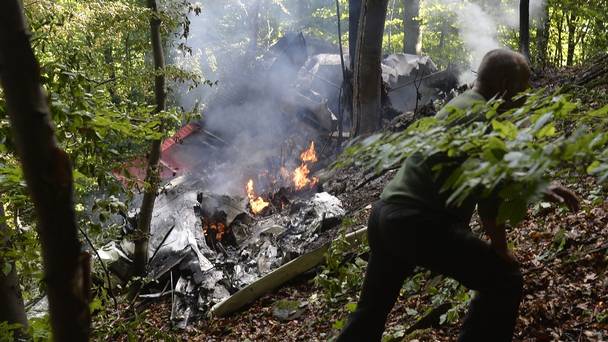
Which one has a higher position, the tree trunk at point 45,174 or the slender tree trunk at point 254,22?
the slender tree trunk at point 254,22

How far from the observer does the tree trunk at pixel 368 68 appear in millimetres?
13586

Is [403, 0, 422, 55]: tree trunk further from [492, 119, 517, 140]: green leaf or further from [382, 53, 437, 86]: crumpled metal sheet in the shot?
[492, 119, 517, 140]: green leaf

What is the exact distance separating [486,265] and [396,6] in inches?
1811

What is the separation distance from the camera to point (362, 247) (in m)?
6.68

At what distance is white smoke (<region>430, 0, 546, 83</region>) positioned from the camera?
2866cm

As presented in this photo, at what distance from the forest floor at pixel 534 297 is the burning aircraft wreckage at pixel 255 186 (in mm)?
1160

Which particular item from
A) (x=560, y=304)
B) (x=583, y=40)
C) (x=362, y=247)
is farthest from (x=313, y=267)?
(x=583, y=40)

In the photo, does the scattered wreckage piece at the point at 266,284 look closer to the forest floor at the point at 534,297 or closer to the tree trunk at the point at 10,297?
the forest floor at the point at 534,297

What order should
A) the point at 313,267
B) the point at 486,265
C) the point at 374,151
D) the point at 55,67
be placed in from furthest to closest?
the point at 313,267
the point at 55,67
the point at 486,265
the point at 374,151

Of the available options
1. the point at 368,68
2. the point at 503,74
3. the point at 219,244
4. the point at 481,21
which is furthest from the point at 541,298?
the point at 481,21

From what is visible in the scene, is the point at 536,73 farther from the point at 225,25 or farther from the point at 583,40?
the point at 225,25

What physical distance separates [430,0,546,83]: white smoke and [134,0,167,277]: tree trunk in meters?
21.5

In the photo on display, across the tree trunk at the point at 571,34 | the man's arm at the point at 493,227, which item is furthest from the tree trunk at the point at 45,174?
the tree trunk at the point at 571,34

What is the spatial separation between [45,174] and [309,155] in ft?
53.3
